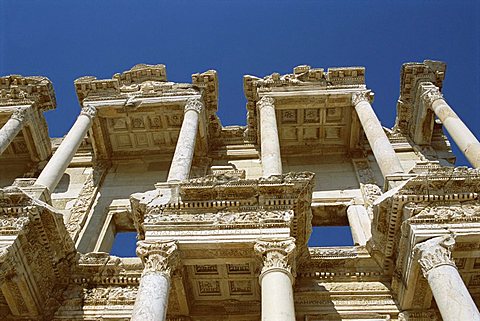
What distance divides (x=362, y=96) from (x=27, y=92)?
11.7 m

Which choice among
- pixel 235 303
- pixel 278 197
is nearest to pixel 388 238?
pixel 278 197

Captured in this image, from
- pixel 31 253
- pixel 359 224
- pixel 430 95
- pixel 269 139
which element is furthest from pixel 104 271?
pixel 430 95

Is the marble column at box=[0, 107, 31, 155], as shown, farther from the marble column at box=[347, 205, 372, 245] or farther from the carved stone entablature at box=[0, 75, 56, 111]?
the marble column at box=[347, 205, 372, 245]

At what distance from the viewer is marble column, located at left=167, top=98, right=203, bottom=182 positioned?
46.1 feet

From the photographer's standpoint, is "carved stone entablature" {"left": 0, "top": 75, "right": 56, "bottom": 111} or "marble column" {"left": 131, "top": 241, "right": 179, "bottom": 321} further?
"carved stone entablature" {"left": 0, "top": 75, "right": 56, "bottom": 111}

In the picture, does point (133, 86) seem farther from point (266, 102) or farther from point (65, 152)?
point (266, 102)

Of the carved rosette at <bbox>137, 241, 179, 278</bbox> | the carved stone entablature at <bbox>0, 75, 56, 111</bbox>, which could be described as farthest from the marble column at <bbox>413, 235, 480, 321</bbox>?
the carved stone entablature at <bbox>0, 75, 56, 111</bbox>

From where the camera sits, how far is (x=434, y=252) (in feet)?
35.0

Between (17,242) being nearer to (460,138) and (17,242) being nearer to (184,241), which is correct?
(184,241)

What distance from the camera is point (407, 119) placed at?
20188 millimetres

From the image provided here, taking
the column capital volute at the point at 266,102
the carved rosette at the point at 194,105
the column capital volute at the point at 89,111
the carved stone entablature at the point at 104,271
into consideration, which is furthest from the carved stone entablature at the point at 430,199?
the column capital volute at the point at 89,111

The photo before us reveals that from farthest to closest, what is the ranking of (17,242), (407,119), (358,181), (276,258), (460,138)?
(407,119) → (358,181) → (460,138) → (17,242) → (276,258)

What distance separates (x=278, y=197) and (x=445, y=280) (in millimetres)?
4062

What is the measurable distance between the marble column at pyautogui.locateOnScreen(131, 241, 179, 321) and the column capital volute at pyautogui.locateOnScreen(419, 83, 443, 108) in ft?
34.8
